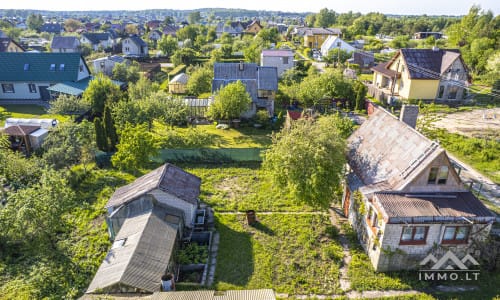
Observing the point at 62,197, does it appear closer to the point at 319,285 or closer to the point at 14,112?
the point at 319,285

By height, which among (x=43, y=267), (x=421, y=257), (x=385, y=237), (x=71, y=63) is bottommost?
(x=43, y=267)

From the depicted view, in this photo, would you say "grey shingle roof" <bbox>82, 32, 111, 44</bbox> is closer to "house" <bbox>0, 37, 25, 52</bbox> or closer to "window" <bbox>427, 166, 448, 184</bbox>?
"house" <bbox>0, 37, 25, 52</bbox>

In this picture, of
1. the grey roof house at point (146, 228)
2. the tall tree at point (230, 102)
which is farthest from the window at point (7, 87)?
the grey roof house at point (146, 228)

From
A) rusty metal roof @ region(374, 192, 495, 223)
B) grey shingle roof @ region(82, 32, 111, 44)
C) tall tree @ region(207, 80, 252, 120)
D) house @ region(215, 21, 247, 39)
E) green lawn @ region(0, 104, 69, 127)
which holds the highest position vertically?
house @ region(215, 21, 247, 39)

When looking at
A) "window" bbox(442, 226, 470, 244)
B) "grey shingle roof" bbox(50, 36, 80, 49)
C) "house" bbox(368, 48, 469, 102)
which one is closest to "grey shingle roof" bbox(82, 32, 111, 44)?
"grey shingle roof" bbox(50, 36, 80, 49)

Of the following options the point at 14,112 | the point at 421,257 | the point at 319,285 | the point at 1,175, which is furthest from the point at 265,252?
the point at 14,112

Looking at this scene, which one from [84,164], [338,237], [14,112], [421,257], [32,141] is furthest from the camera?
[14,112]
